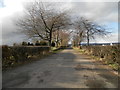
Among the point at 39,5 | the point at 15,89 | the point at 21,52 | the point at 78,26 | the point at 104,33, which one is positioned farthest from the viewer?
the point at 78,26

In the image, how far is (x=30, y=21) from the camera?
36.5m

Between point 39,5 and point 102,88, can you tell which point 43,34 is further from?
point 102,88

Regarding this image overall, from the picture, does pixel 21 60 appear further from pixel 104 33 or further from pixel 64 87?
pixel 104 33

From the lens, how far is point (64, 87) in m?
6.50

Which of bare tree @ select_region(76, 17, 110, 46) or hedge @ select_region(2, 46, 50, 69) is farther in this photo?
bare tree @ select_region(76, 17, 110, 46)

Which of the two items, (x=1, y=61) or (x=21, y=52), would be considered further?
(x=21, y=52)

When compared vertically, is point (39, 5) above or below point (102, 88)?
above

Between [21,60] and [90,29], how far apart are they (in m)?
33.2

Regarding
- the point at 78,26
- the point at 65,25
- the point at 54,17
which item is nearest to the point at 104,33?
the point at 78,26

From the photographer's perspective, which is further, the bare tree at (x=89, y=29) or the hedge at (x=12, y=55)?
the bare tree at (x=89, y=29)

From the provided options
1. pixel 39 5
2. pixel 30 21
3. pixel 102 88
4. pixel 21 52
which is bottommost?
pixel 102 88

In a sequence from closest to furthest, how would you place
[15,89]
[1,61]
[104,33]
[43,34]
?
[15,89], [1,61], [43,34], [104,33]

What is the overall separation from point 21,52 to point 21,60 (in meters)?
0.70

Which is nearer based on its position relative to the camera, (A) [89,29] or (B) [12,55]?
(B) [12,55]
